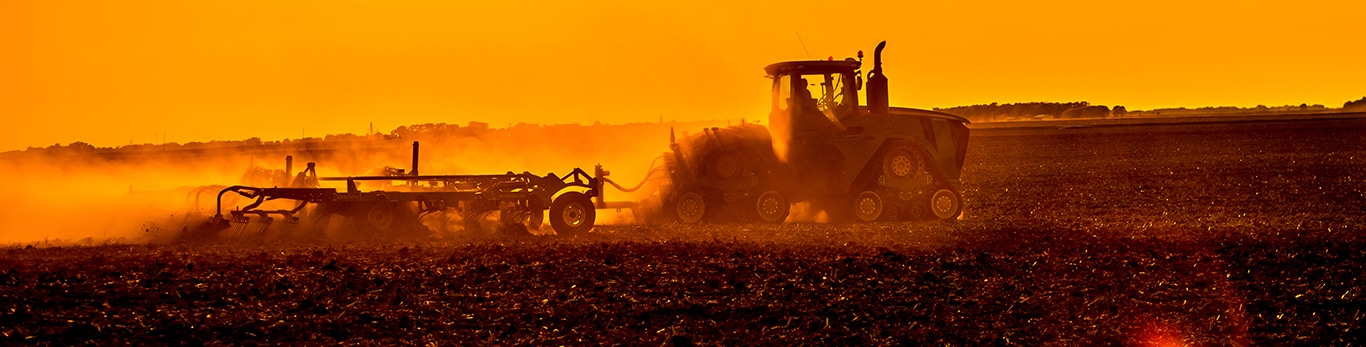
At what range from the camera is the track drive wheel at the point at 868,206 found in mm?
21109

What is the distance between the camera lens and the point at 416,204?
774 inches

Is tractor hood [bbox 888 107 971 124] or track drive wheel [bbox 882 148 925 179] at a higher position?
tractor hood [bbox 888 107 971 124]

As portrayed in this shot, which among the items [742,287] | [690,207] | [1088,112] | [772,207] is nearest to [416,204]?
[690,207]

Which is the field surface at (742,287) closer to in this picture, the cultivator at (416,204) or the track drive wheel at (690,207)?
the track drive wheel at (690,207)

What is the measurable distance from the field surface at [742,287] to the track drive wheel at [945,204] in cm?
73

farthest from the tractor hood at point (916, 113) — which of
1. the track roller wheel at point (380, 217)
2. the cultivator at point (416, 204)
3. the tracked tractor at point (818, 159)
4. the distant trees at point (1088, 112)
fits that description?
the distant trees at point (1088, 112)

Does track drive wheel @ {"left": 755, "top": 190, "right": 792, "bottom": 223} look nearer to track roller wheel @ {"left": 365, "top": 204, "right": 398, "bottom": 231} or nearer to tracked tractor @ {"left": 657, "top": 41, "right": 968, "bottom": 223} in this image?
tracked tractor @ {"left": 657, "top": 41, "right": 968, "bottom": 223}

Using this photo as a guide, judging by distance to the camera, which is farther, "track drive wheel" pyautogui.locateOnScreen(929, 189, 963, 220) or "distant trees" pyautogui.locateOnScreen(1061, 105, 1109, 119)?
"distant trees" pyautogui.locateOnScreen(1061, 105, 1109, 119)

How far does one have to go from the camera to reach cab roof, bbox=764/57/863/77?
817 inches

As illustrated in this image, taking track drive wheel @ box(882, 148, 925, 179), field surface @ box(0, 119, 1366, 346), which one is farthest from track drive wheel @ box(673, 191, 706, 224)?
track drive wheel @ box(882, 148, 925, 179)

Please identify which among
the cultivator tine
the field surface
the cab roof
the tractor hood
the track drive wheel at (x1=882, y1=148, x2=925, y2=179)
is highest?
the cab roof

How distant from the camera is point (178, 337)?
35.0ft

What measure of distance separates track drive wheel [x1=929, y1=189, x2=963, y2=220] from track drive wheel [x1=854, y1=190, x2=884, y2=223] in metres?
0.91

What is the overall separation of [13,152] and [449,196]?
1235 inches
